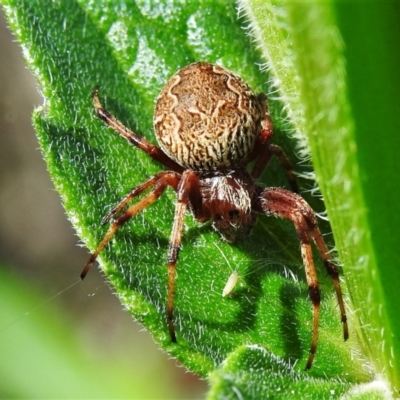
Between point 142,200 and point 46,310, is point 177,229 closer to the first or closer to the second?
point 142,200

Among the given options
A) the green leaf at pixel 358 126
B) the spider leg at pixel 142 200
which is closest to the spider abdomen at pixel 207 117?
the spider leg at pixel 142 200

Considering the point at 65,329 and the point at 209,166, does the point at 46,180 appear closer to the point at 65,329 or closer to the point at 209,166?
the point at 65,329

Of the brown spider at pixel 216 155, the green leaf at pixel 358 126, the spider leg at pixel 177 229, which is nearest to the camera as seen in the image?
the green leaf at pixel 358 126

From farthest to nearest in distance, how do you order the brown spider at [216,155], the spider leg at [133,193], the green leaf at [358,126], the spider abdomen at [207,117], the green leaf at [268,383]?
the spider abdomen at [207,117], the brown spider at [216,155], the spider leg at [133,193], the green leaf at [268,383], the green leaf at [358,126]

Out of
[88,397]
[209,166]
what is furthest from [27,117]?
[209,166]

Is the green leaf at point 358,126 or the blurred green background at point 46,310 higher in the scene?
the green leaf at point 358,126

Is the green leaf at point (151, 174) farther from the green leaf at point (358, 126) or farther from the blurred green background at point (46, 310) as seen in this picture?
the blurred green background at point (46, 310)

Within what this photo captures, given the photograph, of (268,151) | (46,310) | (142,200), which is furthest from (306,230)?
(46,310)
